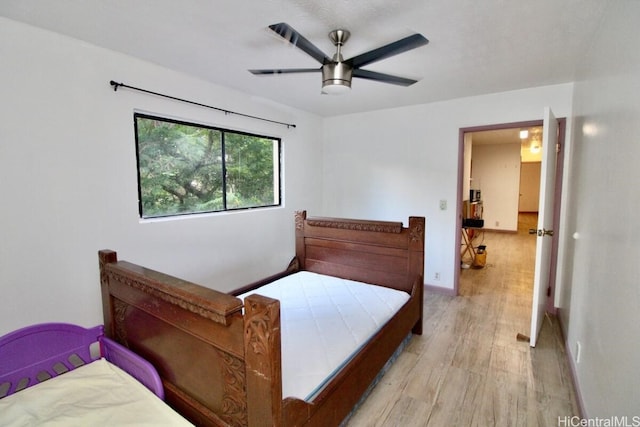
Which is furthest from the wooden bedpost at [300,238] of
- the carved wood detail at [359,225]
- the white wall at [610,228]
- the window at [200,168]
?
the white wall at [610,228]

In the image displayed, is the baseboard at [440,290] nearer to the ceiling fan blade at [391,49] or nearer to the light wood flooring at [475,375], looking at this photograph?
the light wood flooring at [475,375]

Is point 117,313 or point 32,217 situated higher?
point 32,217

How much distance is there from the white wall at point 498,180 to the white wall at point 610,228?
627cm

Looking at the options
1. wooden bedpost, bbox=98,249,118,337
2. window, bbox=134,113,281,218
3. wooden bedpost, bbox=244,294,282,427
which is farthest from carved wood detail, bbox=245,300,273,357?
window, bbox=134,113,281,218

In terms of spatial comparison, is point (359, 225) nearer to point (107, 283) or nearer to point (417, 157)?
point (417, 157)

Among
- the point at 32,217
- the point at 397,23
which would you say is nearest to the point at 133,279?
the point at 32,217

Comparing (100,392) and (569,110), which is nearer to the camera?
(100,392)

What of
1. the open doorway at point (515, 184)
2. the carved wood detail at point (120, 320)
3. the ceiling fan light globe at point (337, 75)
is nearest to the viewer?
the carved wood detail at point (120, 320)

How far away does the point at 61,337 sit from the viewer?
1.42 m

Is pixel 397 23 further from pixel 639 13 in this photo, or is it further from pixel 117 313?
pixel 117 313

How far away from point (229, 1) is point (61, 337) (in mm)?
1931

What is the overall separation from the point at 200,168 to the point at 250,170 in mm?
682

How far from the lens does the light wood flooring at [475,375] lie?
1750mm

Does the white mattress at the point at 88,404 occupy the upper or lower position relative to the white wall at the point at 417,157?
lower
